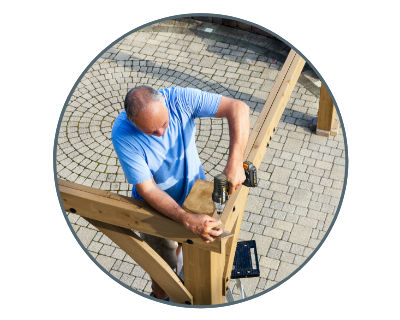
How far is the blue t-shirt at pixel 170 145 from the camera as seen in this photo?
11.8ft

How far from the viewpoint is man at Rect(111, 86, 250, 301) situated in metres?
3.31

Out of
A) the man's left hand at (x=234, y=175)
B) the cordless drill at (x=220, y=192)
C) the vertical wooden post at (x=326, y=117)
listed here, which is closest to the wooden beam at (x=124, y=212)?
the cordless drill at (x=220, y=192)

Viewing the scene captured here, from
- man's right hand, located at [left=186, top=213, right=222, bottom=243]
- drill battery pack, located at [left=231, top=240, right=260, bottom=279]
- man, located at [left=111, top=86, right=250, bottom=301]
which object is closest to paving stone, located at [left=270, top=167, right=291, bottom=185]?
drill battery pack, located at [left=231, top=240, right=260, bottom=279]

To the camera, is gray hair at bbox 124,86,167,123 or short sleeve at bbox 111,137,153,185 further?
short sleeve at bbox 111,137,153,185

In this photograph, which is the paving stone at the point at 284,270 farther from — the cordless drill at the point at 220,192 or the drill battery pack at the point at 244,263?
the cordless drill at the point at 220,192

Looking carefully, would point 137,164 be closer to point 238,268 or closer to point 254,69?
point 238,268

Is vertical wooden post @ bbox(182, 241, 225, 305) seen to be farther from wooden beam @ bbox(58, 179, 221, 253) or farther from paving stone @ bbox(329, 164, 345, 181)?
paving stone @ bbox(329, 164, 345, 181)

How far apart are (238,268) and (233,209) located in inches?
61.9

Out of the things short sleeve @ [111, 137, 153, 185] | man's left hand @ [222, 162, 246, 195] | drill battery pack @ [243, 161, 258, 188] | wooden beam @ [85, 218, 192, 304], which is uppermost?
drill battery pack @ [243, 161, 258, 188]

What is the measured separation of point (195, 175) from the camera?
4145 millimetres

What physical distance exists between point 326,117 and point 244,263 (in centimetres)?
360

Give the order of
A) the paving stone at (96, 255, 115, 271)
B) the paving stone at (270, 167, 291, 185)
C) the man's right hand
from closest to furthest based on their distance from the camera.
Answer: the man's right hand → the paving stone at (96, 255, 115, 271) → the paving stone at (270, 167, 291, 185)

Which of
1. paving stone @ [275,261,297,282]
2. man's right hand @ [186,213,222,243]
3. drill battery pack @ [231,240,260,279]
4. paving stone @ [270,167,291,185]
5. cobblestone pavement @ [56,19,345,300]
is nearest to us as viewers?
man's right hand @ [186,213,222,243]

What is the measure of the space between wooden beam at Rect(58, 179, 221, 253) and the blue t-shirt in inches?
9.3
